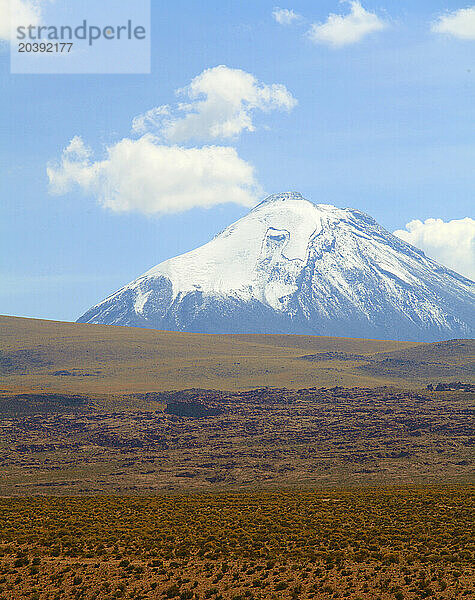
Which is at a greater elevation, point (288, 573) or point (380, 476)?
point (288, 573)

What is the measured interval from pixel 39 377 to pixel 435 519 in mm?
152088

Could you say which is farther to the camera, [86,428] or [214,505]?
[86,428]

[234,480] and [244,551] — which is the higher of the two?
[244,551]

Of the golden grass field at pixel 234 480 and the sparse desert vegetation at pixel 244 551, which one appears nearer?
the sparse desert vegetation at pixel 244 551

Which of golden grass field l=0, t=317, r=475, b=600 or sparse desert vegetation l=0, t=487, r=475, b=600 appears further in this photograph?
golden grass field l=0, t=317, r=475, b=600

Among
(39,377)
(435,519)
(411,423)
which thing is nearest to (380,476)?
(411,423)

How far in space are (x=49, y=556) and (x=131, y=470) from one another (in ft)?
214

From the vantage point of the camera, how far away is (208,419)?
452ft

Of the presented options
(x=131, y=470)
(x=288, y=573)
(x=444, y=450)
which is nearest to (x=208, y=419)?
(x=131, y=470)

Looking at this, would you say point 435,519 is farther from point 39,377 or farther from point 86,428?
point 39,377

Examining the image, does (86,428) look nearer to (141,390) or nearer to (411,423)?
(141,390)

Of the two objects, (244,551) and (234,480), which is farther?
(234,480)

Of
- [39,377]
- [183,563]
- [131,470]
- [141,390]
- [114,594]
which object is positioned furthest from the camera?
[39,377]

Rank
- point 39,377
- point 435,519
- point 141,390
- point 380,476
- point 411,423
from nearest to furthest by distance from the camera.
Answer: point 435,519 → point 380,476 → point 411,423 → point 141,390 → point 39,377
